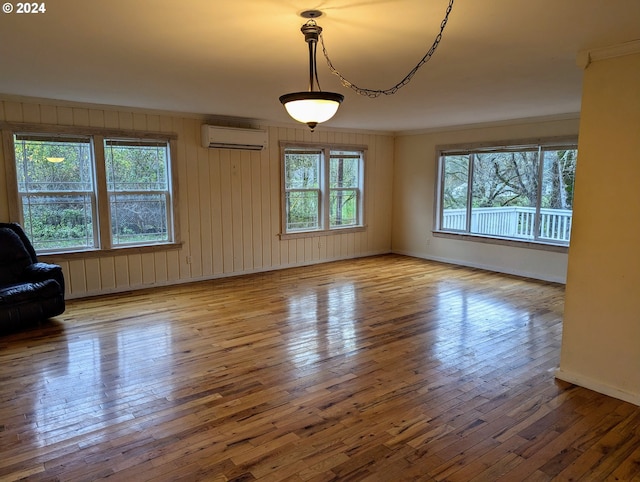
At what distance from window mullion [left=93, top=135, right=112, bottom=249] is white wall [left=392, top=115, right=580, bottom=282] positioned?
517cm

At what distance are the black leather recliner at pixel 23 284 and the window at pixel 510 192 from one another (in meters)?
5.98

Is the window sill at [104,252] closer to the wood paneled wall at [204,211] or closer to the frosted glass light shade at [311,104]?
the wood paneled wall at [204,211]

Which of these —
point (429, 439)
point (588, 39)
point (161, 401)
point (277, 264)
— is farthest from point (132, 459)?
point (277, 264)

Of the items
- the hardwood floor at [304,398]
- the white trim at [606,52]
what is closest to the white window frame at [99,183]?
the hardwood floor at [304,398]

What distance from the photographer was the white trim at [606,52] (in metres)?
2.70

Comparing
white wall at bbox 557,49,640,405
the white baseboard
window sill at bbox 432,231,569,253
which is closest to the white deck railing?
window sill at bbox 432,231,569,253

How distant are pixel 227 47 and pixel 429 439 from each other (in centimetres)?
277

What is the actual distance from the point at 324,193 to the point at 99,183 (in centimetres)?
354

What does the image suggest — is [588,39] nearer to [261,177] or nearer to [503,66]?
[503,66]

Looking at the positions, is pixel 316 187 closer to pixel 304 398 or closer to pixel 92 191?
pixel 92 191

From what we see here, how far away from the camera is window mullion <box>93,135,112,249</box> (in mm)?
5324

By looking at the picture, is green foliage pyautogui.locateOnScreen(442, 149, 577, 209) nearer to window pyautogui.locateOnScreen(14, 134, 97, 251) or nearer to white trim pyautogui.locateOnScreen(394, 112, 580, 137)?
white trim pyautogui.locateOnScreen(394, 112, 580, 137)

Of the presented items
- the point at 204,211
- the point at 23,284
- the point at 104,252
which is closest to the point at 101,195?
the point at 104,252

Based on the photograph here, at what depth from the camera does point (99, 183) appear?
5363mm
